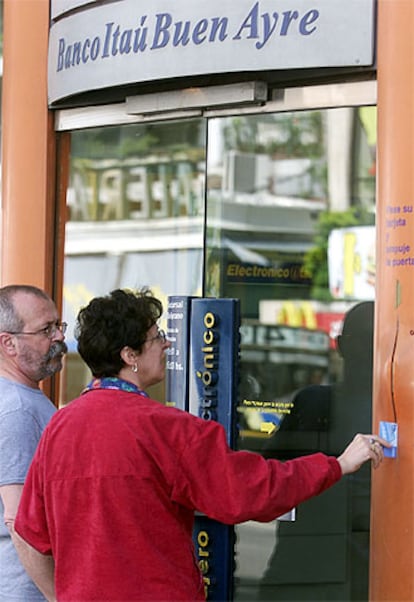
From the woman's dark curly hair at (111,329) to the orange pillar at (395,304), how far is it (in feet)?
3.33

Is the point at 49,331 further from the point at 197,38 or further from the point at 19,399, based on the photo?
the point at 197,38

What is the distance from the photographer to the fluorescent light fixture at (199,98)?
468cm

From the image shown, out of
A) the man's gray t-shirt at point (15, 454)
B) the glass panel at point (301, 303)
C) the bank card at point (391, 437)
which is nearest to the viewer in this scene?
the man's gray t-shirt at point (15, 454)

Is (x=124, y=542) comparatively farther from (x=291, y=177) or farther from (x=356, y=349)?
(x=291, y=177)

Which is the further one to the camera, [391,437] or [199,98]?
[199,98]

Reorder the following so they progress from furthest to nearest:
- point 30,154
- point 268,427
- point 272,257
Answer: point 272,257 → point 30,154 → point 268,427

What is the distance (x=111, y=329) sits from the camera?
3330 mm

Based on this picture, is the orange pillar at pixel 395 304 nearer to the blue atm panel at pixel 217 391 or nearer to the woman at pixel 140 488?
the blue atm panel at pixel 217 391

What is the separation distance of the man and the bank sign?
4.18 ft

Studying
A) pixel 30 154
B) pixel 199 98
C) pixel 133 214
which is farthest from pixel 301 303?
pixel 199 98

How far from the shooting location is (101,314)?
3.36 meters

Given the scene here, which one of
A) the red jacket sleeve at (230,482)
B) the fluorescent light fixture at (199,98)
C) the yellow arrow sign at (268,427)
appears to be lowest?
the yellow arrow sign at (268,427)

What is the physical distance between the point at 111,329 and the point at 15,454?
572 mm

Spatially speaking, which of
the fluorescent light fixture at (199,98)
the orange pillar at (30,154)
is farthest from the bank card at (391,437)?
the orange pillar at (30,154)
